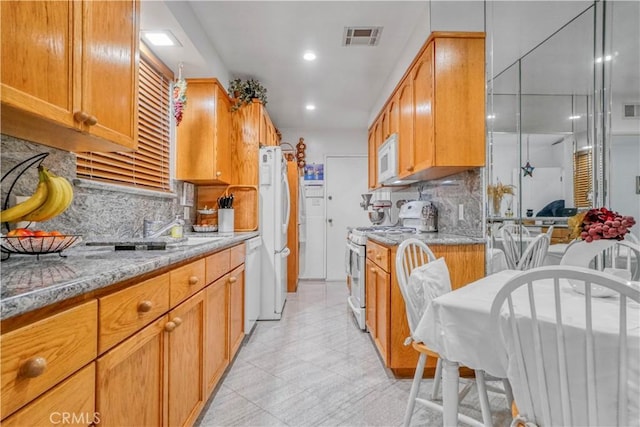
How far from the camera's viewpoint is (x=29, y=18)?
98 centimetres

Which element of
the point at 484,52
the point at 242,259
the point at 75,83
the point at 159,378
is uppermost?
the point at 484,52

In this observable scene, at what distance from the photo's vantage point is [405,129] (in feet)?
9.23

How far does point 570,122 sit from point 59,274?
2.58 m

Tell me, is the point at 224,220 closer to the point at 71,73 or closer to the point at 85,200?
the point at 85,200

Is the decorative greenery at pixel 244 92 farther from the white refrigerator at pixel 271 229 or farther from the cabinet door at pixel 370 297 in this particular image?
the cabinet door at pixel 370 297

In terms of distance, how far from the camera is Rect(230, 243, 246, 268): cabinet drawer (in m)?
2.24

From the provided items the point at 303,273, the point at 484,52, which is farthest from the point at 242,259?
the point at 303,273

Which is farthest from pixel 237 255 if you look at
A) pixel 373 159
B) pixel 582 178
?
pixel 373 159

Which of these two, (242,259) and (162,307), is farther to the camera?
(242,259)

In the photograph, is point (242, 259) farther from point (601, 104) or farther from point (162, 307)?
point (601, 104)

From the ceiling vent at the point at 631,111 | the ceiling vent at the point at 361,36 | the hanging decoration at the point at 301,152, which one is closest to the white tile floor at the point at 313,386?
the ceiling vent at the point at 631,111

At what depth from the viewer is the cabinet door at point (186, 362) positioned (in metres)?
1.28

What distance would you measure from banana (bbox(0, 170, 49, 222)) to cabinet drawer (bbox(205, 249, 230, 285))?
713mm

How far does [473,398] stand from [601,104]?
72.3 inches
